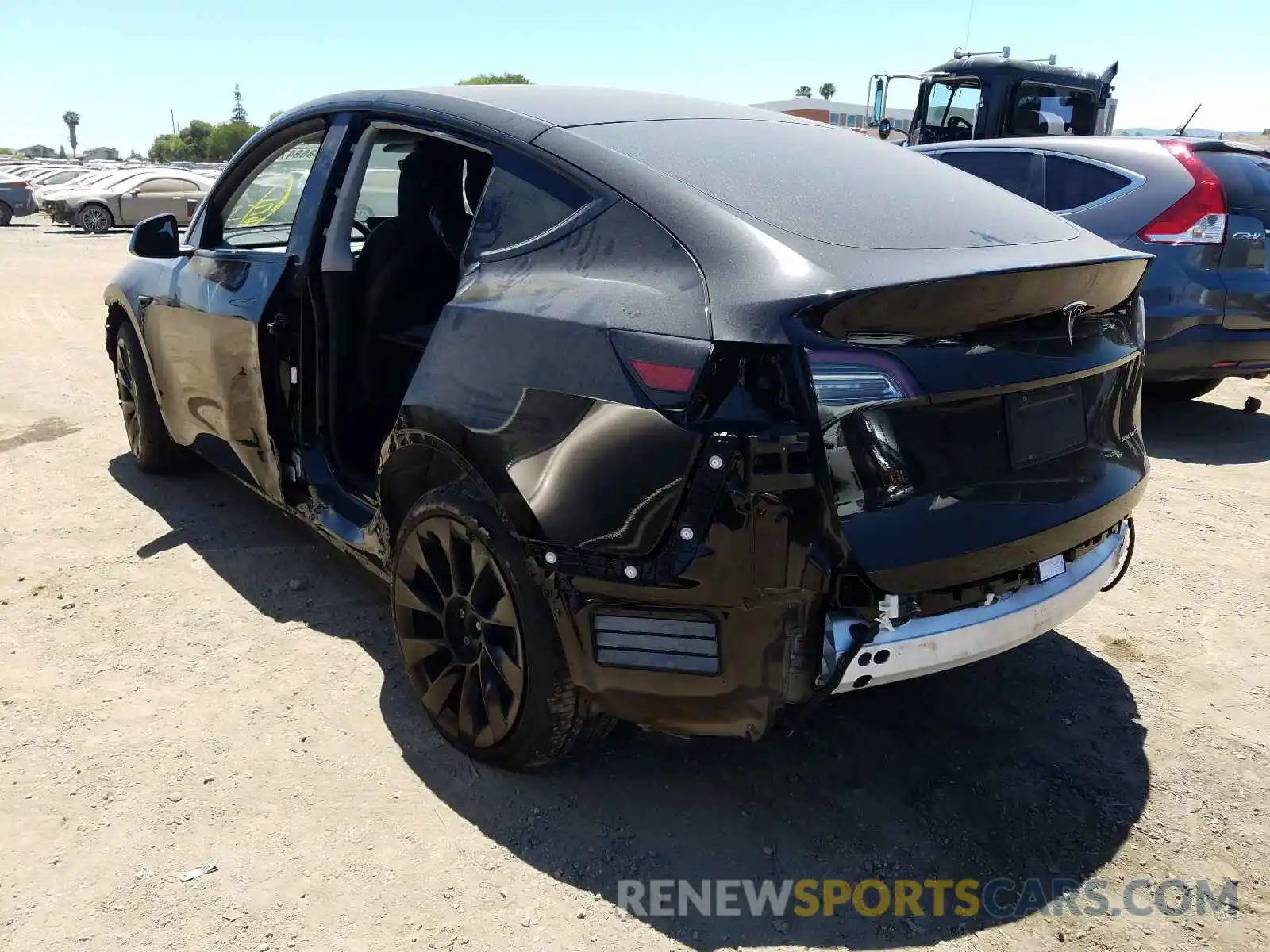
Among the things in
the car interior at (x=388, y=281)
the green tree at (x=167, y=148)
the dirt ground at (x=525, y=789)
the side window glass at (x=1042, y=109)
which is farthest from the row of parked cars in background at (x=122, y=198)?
the green tree at (x=167, y=148)

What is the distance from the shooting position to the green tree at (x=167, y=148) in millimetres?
112331

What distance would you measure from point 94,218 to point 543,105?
24500 millimetres

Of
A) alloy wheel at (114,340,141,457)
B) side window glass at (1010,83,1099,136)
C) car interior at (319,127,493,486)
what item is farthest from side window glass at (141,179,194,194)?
car interior at (319,127,493,486)

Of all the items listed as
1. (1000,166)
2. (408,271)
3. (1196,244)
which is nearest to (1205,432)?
(1196,244)

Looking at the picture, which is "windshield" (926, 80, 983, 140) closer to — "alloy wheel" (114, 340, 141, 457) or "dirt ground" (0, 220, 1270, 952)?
"dirt ground" (0, 220, 1270, 952)

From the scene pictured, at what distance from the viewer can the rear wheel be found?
2294 centimetres

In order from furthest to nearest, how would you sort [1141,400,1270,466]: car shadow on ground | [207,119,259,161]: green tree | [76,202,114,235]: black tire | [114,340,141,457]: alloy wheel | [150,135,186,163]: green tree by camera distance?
[150,135,186,163]: green tree
[207,119,259,161]: green tree
[76,202,114,235]: black tire
[1141,400,1270,466]: car shadow on ground
[114,340,141,457]: alloy wheel

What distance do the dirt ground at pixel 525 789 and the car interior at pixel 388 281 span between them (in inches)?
27.7

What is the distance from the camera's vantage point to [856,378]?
6.23 ft

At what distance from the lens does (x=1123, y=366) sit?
2494mm

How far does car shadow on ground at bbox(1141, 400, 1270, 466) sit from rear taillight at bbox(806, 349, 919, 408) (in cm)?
423

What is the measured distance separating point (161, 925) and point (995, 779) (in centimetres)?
202

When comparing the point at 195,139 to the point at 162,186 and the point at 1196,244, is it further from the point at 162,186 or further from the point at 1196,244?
the point at 1196,244

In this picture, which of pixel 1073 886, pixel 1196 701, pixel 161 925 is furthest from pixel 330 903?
pixel 1196 701
